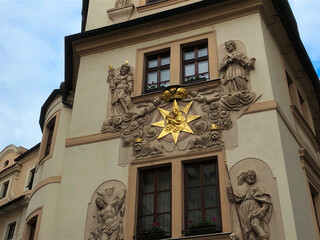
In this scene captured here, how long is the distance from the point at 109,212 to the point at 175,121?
131 inches

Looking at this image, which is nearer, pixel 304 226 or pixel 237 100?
pixel 304 226

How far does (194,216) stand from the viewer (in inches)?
501

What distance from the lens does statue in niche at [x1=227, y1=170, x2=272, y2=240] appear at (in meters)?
11.4

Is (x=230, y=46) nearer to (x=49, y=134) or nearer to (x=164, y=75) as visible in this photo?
(x=164, y=75)

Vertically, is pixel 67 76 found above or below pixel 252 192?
above

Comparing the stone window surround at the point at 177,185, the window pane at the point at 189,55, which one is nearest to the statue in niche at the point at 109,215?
the stone window surround at the point at 177,185

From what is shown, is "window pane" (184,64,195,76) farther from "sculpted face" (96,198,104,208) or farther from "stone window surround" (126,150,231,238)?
"sculpted face" (96,198,104,208)

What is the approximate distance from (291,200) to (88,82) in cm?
843

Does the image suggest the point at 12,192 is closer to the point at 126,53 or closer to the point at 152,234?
the point at 126,53

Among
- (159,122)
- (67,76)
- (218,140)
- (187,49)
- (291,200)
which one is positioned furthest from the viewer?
(67,76)

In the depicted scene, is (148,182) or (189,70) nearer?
(148,182)

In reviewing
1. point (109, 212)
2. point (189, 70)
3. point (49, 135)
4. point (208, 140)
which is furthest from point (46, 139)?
point (208, 140)

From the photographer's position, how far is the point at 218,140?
44.1 feet

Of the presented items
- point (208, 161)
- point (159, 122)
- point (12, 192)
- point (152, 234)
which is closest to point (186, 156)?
point (208, 161)
